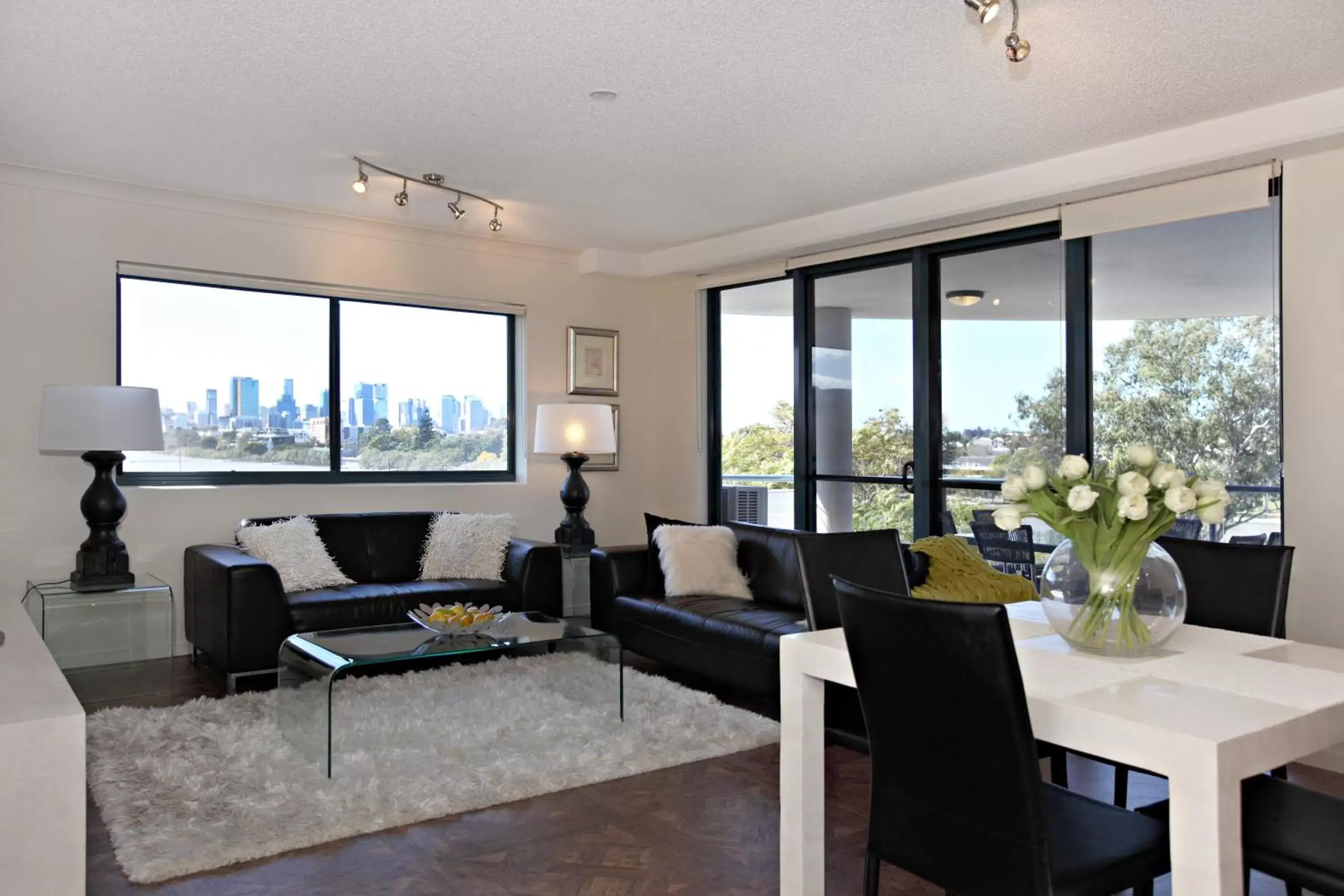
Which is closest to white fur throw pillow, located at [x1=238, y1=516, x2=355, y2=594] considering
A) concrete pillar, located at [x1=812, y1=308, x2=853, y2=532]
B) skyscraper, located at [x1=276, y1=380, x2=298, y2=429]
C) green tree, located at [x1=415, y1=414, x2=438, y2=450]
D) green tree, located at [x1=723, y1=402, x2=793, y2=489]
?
skyscraper, located at [x1=276, y1=380, x2=298, y2=429]

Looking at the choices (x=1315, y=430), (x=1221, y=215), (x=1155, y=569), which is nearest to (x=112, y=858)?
(x=1155, y=569)

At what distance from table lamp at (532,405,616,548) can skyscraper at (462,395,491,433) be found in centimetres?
47

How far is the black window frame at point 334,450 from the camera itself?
5.30 m

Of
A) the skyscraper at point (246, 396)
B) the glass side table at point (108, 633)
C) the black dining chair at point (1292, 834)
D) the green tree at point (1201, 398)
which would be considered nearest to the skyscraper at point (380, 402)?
the skyscraper at point (246, 396)

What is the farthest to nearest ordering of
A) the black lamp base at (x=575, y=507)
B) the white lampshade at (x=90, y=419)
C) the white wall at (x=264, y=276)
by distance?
the black lamp base at (x=575, y=507), the white wall at (x=264, y=276), the white lampshade at (x=90, y=419)

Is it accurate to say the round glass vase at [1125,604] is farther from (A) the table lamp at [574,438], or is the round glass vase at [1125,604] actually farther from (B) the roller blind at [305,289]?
(B) the roller blind at [305,289]

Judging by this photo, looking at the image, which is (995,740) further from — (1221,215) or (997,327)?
(997,327)

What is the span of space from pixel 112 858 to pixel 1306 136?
4.76 m

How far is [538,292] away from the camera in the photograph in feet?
21.9

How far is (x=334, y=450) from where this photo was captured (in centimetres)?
593

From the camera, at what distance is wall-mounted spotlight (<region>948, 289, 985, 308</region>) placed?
5426 mm

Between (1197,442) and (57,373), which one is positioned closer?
(1197,442)

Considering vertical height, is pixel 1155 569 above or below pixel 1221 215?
below

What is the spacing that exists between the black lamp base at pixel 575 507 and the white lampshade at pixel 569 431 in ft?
0.66
